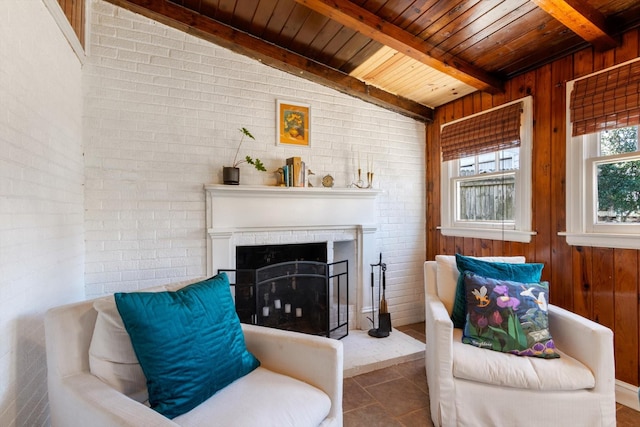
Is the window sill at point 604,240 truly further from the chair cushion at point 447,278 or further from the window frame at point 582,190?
the chair cushion at point 447,278

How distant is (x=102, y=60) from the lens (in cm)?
220

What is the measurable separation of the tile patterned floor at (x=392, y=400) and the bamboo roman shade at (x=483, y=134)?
1.84 meters

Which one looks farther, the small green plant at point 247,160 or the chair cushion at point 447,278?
the small green plant at point 247,160

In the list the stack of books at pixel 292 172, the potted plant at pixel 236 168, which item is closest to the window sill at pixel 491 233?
the stack of books at pixel 292 172

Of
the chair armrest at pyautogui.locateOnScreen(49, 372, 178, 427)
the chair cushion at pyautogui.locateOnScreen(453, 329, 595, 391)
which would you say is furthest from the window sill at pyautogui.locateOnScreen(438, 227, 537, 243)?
the chair armrest at pyautogui.locateOnScreen(49, 372, 178, 427)

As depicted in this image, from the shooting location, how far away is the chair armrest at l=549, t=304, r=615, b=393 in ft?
4.94

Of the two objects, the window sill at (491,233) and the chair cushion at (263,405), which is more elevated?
the window sill at (491,233)

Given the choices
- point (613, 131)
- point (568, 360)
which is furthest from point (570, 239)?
point (568, 360)

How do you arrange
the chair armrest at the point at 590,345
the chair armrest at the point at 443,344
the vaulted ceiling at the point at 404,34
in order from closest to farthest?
the chair armrest at the point at 590,345 → the chair armrest at the point at 443,344 → the vaulted ceiling at the point at 404,34

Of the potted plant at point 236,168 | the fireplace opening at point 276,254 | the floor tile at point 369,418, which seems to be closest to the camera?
the floor tile at point 369,418

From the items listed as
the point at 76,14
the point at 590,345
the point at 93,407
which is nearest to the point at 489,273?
the point at 590,345

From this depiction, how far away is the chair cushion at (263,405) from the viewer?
1.09m

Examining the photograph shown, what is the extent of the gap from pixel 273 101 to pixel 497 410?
2573 mm

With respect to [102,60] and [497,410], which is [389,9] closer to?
[102,60]
